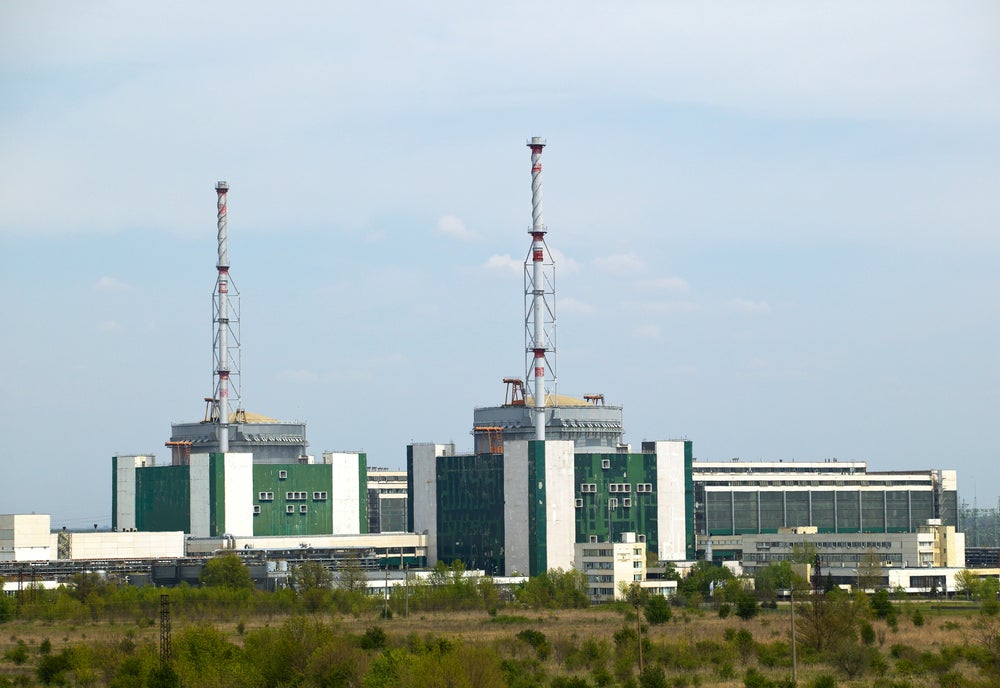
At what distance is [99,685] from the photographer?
78625 mm

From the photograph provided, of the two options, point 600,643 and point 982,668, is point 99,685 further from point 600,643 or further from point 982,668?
point 982,668

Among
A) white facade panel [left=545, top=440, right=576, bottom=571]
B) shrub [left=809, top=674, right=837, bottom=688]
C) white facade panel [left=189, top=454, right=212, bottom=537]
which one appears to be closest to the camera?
shrub [left=809, top=674, right=837, bottom=688]

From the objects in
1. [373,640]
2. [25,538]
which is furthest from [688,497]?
[373,640]

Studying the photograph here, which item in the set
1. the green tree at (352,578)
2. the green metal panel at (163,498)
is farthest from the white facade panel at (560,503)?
the green metal panel at (163,498)

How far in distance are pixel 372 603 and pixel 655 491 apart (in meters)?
35.8

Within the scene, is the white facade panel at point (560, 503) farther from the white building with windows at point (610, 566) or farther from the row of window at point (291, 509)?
the row of window at point (291, 509)

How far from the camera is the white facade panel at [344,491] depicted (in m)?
176

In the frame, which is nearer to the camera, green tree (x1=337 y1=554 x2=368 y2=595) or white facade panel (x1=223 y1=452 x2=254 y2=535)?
green tree (x1=337 y1=554 x2=368 y2=595)

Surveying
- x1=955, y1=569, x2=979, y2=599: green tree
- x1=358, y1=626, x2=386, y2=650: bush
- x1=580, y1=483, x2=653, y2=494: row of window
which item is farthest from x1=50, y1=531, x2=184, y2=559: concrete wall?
x1=955, y1=569, x2=979, y2=599: green tree

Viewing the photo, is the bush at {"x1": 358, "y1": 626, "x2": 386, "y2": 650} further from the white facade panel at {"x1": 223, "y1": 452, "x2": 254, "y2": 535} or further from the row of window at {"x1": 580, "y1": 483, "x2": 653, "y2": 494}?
the white facade panel at {"x1": 223, "y1": 452, "x2": 254, "y2": 535}

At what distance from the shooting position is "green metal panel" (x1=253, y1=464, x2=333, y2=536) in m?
171

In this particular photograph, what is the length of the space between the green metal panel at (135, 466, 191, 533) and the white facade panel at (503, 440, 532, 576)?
31.2 m

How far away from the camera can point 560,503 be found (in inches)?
6240

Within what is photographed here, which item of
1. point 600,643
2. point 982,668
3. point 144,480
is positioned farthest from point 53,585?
point 982,668
